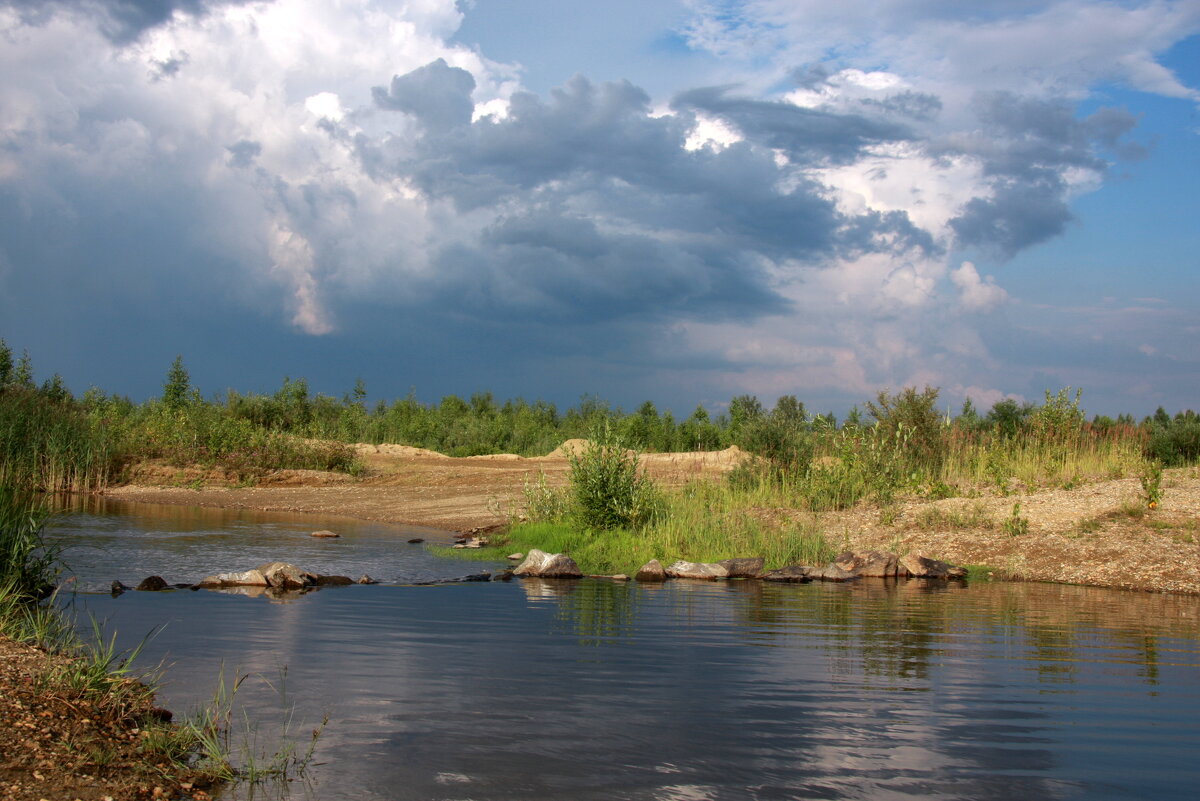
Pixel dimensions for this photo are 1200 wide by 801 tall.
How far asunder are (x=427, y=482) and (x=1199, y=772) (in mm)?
29706

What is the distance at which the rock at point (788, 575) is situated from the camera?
48.5 ft

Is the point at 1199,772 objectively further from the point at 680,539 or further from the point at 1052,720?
the point at 680,539

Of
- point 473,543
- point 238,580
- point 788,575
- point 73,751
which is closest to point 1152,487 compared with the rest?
point 788,575

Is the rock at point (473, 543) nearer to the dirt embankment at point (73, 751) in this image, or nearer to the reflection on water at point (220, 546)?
the reflection on water at point (220, 546)

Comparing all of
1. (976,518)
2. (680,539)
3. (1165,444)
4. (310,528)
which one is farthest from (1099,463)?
(310,528)

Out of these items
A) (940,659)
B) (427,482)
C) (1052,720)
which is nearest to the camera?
(1052,720)

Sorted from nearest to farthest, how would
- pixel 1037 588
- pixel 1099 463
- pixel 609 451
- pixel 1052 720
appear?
pixel 1052 720 < pixel 1037 588 < pixel 609 451 < pixel 1099 463

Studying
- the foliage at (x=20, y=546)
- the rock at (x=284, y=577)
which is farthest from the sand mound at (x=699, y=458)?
the foliage at (x=20, y=546)

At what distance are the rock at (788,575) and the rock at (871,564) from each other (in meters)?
0.77

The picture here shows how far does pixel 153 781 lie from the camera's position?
191 inches

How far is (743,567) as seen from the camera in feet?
49.9

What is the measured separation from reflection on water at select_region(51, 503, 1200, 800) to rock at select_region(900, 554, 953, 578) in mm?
2865

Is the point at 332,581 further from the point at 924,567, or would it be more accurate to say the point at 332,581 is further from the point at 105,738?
the point at 924,567

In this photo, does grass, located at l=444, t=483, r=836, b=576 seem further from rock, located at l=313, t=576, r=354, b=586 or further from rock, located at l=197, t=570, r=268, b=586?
rock, located at l=197, t=570, r=268, b=586
